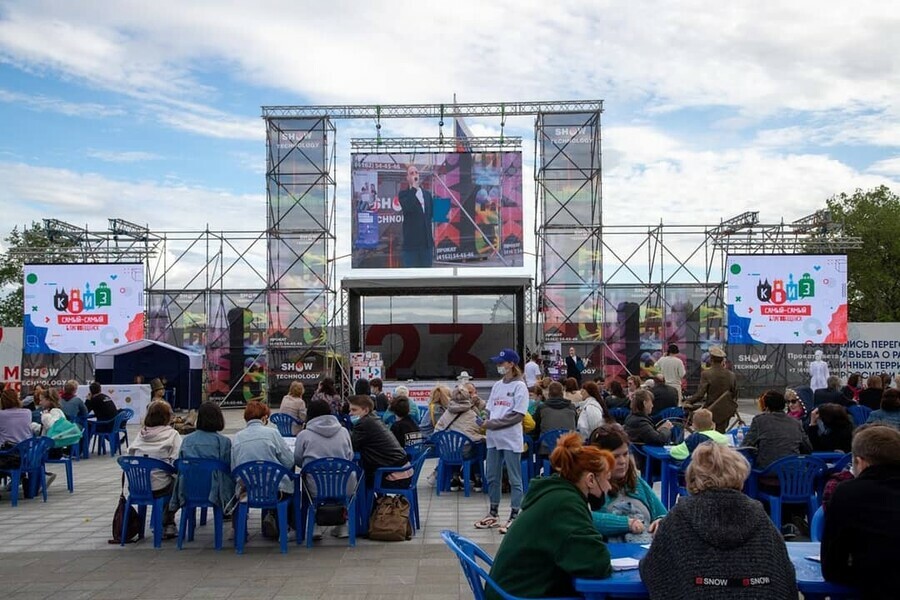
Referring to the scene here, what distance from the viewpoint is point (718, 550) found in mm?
2926

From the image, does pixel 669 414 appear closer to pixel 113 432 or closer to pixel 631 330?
pixel 113 432

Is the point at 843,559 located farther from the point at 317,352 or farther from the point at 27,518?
the point at 317,352

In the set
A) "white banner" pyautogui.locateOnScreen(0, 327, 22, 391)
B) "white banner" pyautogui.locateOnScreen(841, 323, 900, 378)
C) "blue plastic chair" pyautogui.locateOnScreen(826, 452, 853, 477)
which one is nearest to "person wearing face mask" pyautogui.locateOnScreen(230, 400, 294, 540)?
"blue plastic chair" pyautogui.locateOnScreen(826, 452, 853, 477)

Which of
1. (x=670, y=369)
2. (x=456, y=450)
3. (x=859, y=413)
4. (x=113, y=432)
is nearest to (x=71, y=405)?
(x=113, y=432)

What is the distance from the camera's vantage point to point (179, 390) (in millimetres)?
20672

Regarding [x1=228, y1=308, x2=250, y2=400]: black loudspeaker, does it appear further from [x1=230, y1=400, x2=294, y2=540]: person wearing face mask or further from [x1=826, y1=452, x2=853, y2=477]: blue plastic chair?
[x1=826, y1=452, x2=853, y2=477]: blue plastic chair

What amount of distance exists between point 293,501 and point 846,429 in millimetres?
5195

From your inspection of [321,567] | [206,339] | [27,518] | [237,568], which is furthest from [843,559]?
[206,339]

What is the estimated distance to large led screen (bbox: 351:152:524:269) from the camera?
22.8m

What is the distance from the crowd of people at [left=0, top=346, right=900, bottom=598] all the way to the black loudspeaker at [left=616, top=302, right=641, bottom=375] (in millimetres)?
8770

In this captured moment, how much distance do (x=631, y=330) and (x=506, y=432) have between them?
16.6 m

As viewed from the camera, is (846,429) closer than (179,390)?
Yes

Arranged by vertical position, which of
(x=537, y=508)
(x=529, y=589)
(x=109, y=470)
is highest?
(x=537, y=508)

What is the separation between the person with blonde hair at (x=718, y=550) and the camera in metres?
2.91
